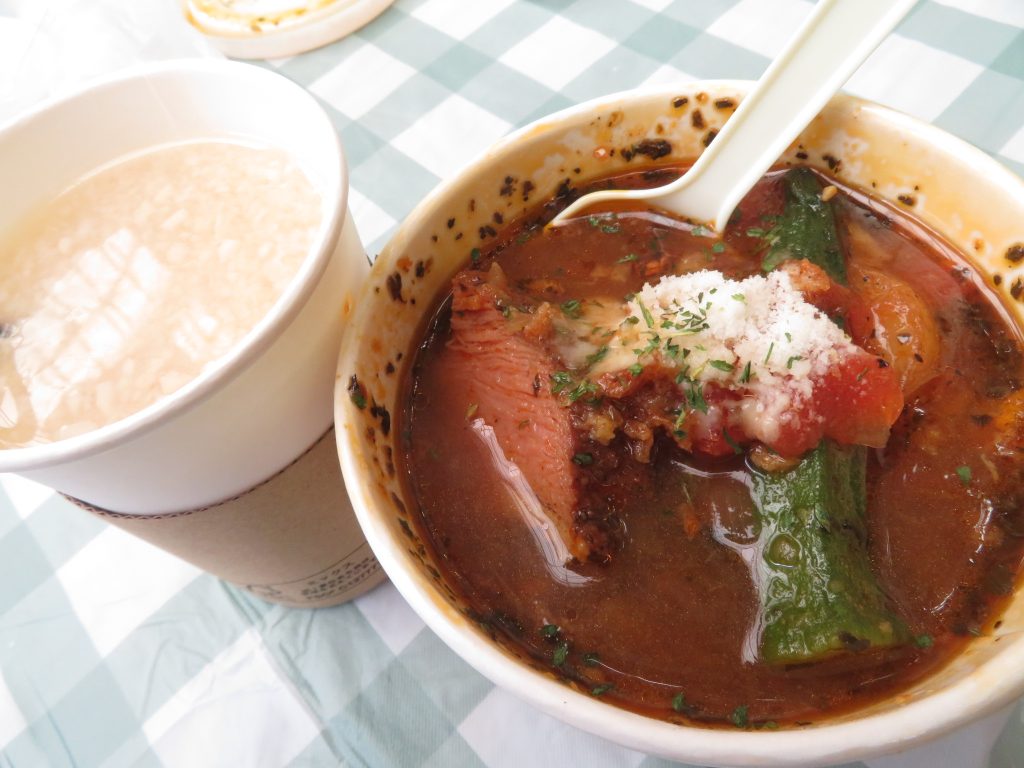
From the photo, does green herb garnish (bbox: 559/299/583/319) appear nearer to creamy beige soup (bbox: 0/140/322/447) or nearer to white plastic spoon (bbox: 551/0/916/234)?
white plastic spoon (bbox: 551/0/916/234)

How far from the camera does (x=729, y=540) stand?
3.16 feet

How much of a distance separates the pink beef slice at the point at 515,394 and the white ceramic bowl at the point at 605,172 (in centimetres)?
8

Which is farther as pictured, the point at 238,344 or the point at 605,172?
the point at 605,172

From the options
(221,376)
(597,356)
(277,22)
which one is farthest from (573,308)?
(277,22)

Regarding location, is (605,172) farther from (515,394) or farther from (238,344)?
(238,344)

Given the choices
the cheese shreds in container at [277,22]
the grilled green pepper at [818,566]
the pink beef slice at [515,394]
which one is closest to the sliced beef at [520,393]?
the pink beef slice at [515,394]

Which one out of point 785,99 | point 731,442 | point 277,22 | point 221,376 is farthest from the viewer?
point 277,22

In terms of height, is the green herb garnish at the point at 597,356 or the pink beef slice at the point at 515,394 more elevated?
the green herb garnish at the point at 597,356

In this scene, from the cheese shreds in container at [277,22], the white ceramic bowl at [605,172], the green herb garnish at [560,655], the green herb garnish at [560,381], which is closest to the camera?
the white ceramic bowl at [605,172]

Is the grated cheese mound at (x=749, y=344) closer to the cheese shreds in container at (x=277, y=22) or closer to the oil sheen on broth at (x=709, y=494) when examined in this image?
the oil sheen on broth at (x=709, y=494)

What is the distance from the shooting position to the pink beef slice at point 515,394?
3.16 feet

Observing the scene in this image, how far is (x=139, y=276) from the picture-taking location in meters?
1.01

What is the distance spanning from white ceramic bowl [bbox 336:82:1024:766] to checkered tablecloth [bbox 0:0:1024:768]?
0.42 m

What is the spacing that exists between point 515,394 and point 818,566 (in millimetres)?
452
